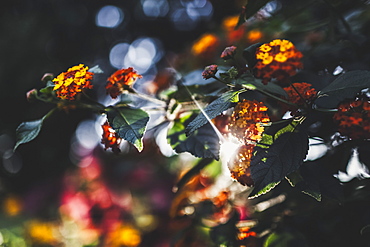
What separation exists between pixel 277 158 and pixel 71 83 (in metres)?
0.32

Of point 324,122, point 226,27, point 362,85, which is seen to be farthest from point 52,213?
point 362,85

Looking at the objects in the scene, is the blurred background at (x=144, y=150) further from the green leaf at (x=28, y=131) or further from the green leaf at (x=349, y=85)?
the green leaf at (x=28, y=131)

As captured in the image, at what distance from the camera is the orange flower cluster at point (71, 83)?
1.69 feet

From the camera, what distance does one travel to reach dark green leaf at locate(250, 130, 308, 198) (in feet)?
1.36

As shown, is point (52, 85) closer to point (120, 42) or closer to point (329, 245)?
point (329, 245)

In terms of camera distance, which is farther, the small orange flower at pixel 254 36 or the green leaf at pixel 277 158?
the small orange flower at pixel 254 36

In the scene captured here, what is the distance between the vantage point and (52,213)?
1.89 m

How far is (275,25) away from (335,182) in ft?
1.77

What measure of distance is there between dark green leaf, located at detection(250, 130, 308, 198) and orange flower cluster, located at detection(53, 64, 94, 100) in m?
0.28

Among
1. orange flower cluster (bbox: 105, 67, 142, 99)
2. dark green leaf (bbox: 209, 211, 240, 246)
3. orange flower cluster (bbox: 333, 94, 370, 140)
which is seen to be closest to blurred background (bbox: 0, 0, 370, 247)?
dark green leaf (bbox: 209, 211, 240, 246)

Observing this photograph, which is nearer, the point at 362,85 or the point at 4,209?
the point at 362,85

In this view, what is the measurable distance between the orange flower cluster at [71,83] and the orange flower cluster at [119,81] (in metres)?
0.06

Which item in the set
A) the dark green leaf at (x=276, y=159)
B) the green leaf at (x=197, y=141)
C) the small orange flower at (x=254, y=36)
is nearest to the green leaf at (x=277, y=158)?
the dark green leaf at (x=276, y=159)

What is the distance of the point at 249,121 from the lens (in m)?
0.45
